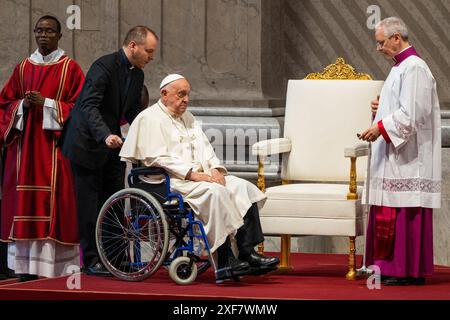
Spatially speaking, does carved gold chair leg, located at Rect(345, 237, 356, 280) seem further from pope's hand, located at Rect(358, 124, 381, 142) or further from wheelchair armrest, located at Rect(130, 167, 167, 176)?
wheelchair armrest, located at Rect(130, 167, 167, 176)

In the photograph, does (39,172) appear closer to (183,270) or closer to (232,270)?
(183,270)

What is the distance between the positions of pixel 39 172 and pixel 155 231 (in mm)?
1222

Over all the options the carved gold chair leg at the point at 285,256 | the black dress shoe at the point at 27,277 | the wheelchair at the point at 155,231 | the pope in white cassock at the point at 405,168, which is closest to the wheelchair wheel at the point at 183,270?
the wheelchair at the point at 155,231

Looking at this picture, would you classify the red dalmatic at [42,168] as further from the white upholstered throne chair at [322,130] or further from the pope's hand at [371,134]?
the pope's hand at [371,134]

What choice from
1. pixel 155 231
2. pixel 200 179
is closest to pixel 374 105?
pixel 200 179

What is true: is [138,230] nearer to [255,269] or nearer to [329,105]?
[255,269]

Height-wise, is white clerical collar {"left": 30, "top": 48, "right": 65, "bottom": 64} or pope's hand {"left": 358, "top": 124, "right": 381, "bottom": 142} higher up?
white clerical collar {"left": 30, "top": 48, "right": 65, "bottom": 64}

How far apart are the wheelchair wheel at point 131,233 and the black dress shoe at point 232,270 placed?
0.31 m

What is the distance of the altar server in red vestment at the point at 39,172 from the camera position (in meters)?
→ 7.99

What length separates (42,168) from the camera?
803 centimetres

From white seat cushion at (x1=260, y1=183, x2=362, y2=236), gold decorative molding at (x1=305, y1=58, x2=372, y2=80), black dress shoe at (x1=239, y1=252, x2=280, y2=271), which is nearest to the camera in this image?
black dress shoe at (x1=239, y1=252, x2=280, y2=271)

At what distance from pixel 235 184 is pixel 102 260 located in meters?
0.80

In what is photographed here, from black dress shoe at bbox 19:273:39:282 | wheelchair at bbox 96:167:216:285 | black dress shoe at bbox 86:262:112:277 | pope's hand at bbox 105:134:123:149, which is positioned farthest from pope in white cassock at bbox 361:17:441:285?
black dress shoe at bbox 19:273:39:282

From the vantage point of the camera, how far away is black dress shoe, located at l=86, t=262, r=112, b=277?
24.1 feet
